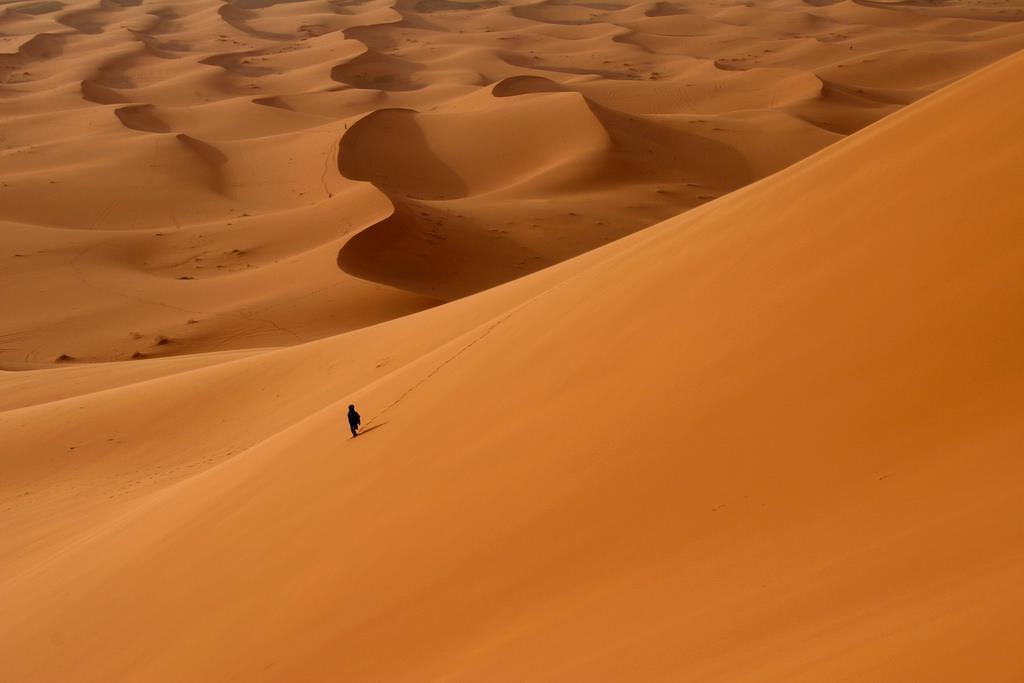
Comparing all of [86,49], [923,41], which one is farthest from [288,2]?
[923,41]

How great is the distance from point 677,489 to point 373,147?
77.9ft

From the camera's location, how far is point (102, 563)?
21.9 feet

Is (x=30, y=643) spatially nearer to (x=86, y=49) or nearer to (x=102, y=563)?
(x=102, y=563)

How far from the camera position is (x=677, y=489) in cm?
394

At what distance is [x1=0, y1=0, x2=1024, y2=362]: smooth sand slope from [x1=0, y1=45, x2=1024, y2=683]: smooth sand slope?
10108 millimetres

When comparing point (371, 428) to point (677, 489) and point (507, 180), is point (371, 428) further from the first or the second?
point (507, 180)

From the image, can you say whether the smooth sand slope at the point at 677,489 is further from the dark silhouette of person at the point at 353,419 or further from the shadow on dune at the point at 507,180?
the shadow on dune at the point at 507,180

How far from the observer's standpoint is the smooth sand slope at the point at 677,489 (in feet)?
9.53

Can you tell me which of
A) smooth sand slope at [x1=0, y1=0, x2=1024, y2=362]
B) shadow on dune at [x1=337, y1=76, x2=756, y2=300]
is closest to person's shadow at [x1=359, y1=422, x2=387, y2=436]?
smooth sand slope at [x1=0, y1=0, x2=1024, y2=362]

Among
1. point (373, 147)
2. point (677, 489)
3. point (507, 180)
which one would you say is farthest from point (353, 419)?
point (373, 147)

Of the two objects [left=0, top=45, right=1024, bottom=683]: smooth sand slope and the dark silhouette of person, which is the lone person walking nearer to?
the dark silhouette of person

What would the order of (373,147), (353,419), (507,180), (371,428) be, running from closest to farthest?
(353,419) < (371,428) < (507,180) < (373,147)

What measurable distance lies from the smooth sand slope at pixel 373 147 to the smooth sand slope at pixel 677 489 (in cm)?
1011

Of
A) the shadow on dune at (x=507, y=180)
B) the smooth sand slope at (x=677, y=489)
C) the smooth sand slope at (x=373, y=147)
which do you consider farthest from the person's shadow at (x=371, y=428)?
the shadow on dune at (x=507, y=180)
